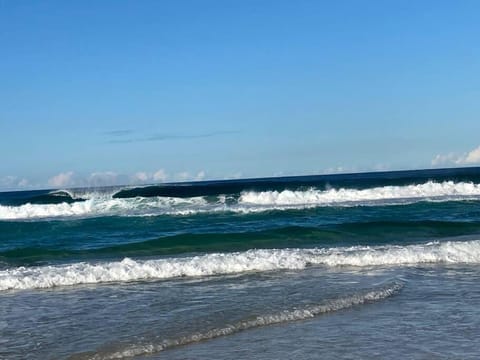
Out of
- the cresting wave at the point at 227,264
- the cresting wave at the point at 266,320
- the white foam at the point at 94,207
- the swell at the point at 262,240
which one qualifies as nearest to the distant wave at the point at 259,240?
the swell at the point at 262,240

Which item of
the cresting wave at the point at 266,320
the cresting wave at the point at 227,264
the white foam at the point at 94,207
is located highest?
the white foam at the point at 94,207

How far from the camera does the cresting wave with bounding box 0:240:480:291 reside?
12.6 metres

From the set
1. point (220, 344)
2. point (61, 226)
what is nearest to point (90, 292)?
point (220, 344)

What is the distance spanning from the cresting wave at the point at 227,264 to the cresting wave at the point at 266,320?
10.2 ft

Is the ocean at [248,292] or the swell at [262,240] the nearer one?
the ocean at [248,292]

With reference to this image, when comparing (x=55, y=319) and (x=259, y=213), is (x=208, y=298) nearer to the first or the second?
(x=55, y=319)

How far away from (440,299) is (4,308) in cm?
701

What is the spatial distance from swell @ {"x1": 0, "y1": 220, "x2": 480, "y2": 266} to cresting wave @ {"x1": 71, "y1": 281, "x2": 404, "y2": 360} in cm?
774

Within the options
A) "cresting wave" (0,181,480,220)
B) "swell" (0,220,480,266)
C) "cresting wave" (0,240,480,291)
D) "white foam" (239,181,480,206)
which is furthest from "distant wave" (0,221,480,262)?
"white foam" (239,181,480,206)

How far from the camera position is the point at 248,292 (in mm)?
10406

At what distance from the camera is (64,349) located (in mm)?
7262

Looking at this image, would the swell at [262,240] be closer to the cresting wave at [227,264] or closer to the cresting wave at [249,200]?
the cresting wave at [227,264]

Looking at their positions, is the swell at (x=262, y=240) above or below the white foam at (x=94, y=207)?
below

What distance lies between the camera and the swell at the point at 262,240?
57.9ft
